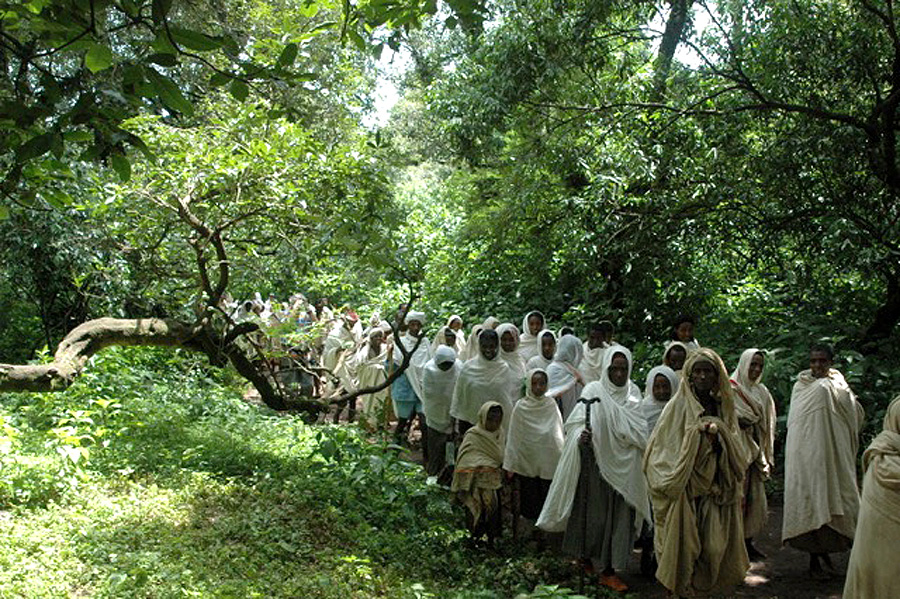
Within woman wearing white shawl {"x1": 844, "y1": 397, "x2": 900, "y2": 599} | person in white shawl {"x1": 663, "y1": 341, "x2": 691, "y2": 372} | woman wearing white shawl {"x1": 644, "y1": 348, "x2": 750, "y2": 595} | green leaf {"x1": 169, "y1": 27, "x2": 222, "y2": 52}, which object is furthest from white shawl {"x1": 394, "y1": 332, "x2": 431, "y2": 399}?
green leaf {"x1": 169, "y1": 27, "x2": 222, "y2": 52}

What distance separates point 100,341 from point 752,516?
5812 mm

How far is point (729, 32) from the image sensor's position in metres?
10.8

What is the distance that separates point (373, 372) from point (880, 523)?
870 centimetres

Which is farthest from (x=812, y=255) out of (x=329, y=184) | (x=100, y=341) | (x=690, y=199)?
(x=100, y=341)

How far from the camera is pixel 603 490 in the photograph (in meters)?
6.80

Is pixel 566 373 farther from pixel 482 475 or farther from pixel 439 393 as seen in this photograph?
pixel 482 475

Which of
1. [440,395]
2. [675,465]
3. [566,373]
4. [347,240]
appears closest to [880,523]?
[675,465]

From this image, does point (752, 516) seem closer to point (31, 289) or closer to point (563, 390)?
point (563, 390)

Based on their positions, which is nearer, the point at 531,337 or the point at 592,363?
the point at 592,363

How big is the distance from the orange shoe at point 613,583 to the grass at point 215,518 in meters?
0.34

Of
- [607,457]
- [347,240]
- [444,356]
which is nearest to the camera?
[347,240]

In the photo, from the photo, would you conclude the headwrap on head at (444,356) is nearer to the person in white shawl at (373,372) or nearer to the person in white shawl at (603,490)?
the person in white shawl at (373,372)

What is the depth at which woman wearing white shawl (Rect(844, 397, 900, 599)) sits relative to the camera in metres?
4.80

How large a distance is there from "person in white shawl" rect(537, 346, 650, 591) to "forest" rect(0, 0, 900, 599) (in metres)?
0.44
